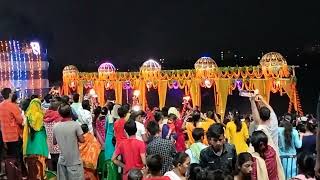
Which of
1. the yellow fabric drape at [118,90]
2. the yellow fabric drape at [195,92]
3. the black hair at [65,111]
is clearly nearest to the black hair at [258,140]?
the black hair at [65,111]

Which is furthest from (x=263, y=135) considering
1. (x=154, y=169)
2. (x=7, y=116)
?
(x=7, y=116)

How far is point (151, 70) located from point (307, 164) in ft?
52.1

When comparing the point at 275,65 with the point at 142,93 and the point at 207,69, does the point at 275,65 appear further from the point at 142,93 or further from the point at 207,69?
the point at 142,93

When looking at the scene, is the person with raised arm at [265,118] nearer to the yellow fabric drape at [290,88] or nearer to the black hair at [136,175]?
the black hair at [136,175]

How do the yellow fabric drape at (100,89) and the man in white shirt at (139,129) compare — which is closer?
the man in white shirt at (139,129)

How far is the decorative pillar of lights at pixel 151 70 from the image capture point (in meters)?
20.1

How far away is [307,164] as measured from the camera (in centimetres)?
443

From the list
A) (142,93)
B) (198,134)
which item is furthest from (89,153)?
(142,93)

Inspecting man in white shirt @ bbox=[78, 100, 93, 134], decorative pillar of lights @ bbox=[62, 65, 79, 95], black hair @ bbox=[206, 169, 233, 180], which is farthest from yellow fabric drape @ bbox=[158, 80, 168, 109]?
black hair @ bbox=[206, 169, 233, 180]

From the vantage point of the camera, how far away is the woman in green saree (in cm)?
796

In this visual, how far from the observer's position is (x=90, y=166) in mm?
7977

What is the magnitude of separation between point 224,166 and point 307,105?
60.5 feet

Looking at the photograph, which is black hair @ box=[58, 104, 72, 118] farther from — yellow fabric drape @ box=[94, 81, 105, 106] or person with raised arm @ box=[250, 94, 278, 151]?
yellow fabric drape @ box=[94, 81, 105, 106]

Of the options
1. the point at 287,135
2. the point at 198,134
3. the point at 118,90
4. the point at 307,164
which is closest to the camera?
the point at 307,164
